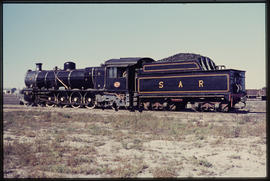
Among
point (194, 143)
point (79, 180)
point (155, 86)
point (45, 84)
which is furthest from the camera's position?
point (45, 84)

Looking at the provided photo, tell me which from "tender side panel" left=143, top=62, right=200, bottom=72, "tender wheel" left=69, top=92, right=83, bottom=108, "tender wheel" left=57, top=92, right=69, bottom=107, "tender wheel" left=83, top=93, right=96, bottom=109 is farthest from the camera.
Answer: "tender wheel" left=57, top=92, right=69, bottom=107

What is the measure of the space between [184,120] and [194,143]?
4.51 meters

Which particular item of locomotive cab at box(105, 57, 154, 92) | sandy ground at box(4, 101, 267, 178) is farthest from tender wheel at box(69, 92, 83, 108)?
sandy ground at box(4, 101, 267, 178)

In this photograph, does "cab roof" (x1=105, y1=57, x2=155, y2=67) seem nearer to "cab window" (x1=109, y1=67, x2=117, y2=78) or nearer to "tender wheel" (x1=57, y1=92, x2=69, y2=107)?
"cab window" (x1=109, y1=67, x2=117, y2=78)

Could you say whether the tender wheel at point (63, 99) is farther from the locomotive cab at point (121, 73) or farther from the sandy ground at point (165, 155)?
the sandy ground at point (165, 155)

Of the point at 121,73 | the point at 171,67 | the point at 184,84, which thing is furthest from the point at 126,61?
the point at 184,84

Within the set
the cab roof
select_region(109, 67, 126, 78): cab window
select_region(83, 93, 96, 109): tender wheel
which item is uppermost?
the cab roof

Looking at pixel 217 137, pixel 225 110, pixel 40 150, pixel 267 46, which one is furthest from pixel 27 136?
pixel 225 110

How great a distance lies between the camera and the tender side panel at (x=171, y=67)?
16453mm

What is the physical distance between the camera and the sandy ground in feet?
21.0

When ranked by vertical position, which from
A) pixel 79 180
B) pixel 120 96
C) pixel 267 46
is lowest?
pixel 79 180

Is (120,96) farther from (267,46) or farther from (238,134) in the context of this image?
(267,46)

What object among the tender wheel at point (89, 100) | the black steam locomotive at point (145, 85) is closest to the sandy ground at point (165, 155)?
the black steam locomotive at point (145, 85)

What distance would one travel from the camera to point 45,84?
76.0 ft
